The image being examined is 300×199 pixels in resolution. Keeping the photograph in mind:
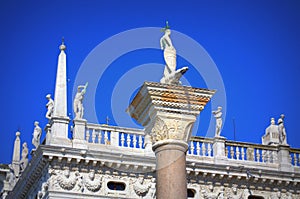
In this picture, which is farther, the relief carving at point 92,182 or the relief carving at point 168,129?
the relief carving at point 92,182

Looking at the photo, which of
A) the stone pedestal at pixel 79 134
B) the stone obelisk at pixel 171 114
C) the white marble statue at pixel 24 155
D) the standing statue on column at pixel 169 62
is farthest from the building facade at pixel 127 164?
the stone obelisk at pixel 171 114

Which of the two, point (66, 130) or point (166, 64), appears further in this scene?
point (66, 130)

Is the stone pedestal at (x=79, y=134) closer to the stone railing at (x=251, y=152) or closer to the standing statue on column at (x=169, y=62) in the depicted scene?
the stone railing at (x=251, y=152)

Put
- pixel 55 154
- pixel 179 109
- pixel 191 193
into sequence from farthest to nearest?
1. pixel 191 193
2. pixel 55 154
3. pixel 179 109

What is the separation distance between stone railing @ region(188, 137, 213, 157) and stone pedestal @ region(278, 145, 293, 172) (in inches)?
113

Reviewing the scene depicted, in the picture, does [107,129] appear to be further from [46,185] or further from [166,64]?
[166,64]

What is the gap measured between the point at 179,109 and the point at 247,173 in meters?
14.8

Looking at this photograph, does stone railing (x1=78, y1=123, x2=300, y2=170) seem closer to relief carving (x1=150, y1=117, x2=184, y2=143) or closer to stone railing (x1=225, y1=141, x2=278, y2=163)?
stone railing (x1=225, y1=141, x2=278, y2=163)

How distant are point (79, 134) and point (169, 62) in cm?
1230

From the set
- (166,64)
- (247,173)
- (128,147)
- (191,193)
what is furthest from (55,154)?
(166,64)

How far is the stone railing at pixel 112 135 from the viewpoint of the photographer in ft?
89.2

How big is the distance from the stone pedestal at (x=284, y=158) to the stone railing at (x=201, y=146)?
9.39ft

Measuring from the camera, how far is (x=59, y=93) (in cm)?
2727

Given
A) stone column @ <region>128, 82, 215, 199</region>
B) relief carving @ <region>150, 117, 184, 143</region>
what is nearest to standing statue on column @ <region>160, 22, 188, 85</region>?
stone column @ <region>128, 82, 215, 199</region>
